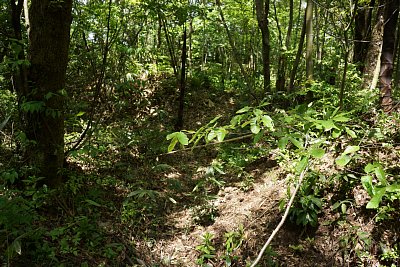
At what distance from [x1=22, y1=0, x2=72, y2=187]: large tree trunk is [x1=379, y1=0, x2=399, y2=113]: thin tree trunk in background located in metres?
4.05

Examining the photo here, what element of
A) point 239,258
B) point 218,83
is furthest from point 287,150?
point 218,83

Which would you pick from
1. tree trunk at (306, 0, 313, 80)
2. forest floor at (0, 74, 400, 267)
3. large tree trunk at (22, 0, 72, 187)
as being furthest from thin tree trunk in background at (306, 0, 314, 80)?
large tree trunk at (22, 0, 72, 187)

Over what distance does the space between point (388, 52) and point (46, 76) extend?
438 centimetres

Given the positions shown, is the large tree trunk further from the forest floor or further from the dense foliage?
the forest floor

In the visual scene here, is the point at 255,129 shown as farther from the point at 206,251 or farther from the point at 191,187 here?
the point at 191,187

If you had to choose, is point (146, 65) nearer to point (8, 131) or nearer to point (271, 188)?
point (8, 131)

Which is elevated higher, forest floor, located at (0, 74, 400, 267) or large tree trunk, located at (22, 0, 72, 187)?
large tree trunk, located at (22, 0, 72, 187)

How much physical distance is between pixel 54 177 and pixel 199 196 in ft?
6.93

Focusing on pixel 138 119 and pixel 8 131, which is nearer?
pixel 8 131

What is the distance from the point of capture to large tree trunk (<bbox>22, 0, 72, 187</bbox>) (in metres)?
3.46

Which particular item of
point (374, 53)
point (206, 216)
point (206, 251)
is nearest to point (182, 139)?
point (206, 251)

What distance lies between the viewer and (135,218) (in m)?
4.14

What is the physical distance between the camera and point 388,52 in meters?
3.85

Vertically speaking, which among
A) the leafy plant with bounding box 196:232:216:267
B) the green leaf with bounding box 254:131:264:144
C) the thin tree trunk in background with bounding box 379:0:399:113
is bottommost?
the leafy plant with bounding box 196:232:216:267
